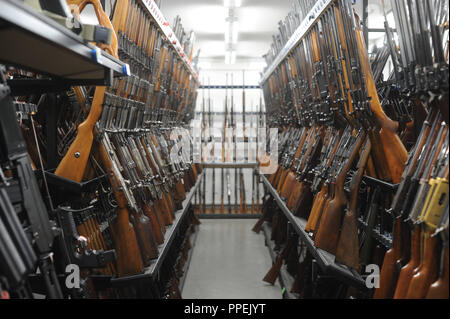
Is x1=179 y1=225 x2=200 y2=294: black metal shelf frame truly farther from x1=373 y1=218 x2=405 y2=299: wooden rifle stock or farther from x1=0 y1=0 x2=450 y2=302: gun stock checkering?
x1=373 y1=218 x2=405 y2=299: wooden rifle stock

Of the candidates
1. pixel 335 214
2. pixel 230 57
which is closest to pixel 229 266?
pixel 335 214

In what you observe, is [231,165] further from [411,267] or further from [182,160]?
[411,267]

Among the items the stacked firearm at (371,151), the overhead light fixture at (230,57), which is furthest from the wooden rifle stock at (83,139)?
the overhead light fixture at (230,57)

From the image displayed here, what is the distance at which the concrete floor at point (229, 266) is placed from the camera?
4367 mm

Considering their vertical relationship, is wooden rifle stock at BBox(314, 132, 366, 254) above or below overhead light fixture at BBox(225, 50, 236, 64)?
below

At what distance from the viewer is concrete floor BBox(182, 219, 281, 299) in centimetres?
437

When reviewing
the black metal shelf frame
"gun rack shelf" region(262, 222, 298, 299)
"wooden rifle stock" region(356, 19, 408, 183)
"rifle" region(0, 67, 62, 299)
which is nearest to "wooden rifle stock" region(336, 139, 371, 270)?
"wooden rifle stock" region(356, 19, 408, 183)

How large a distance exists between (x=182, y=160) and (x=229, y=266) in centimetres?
161

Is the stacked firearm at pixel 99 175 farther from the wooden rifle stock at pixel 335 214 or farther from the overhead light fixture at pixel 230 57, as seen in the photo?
the overhead light fixture at pixel 230 57

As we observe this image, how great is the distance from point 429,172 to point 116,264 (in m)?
1.92

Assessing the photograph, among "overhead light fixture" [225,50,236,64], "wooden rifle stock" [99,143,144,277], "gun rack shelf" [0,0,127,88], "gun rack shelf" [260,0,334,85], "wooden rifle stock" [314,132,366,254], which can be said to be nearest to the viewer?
"gun rack shelf" [0,0,127,88]

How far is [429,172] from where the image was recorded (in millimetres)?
A: 1543
